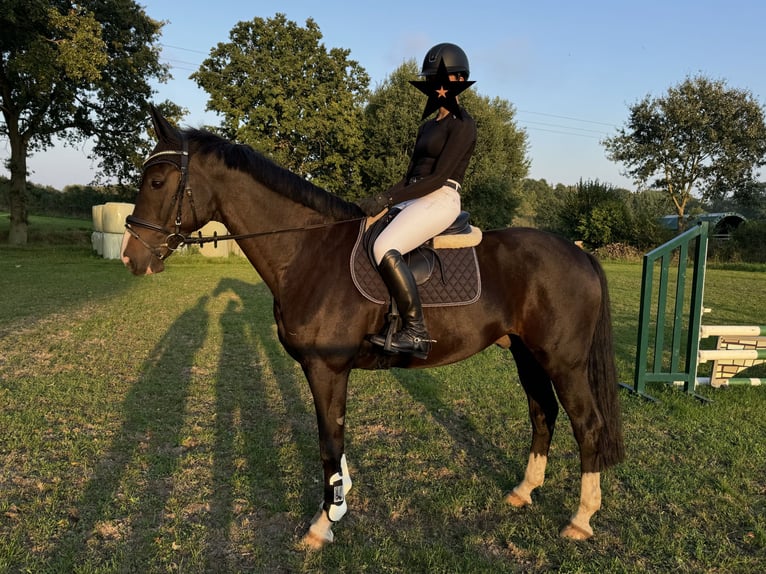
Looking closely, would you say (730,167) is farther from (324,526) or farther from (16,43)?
(16,43)

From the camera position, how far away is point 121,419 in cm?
528

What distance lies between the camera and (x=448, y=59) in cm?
336

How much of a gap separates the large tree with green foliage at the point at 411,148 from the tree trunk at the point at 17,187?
22212mm

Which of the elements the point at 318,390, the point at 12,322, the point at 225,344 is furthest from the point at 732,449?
the point at 12,322

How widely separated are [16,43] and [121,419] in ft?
81.2

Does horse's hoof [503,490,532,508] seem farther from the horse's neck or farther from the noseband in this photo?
the noseband

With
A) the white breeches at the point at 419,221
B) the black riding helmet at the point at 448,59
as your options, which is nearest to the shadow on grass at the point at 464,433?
the white breeches at the point at 419,221

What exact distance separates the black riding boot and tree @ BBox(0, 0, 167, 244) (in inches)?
851

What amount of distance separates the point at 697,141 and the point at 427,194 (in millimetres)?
38202

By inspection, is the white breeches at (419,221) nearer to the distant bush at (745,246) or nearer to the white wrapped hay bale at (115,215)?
A: the white wrapped hay bale at (115,215)

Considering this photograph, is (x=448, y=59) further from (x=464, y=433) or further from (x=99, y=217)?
(x=99, y=217)

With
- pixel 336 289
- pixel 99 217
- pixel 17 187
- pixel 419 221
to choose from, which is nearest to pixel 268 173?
pixel 336 289

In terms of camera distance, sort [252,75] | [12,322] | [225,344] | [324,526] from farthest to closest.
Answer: [252,75]
[12,322]
[225,344]
[324,526]

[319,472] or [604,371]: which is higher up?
[604,371]
